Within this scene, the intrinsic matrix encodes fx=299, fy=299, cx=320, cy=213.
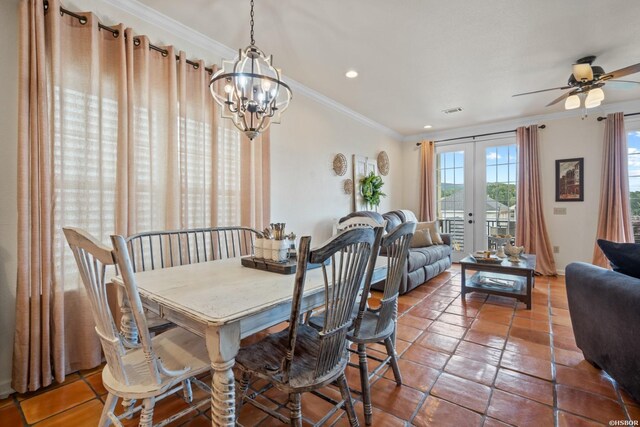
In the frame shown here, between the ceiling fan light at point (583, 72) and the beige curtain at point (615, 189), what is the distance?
2.22 meters

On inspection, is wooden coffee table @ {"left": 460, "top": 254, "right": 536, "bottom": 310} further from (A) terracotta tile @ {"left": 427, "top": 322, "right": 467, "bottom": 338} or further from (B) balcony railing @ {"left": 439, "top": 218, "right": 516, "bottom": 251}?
(B) balcony railing @ {"left": 439, "top": 218, "right": 516, "bottom": 251}

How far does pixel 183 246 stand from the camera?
99.3 inches

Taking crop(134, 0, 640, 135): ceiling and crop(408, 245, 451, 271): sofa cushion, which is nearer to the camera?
crop(134, 0, 640, 135): ceiling

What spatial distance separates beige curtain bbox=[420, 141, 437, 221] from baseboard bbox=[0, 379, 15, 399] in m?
5.92

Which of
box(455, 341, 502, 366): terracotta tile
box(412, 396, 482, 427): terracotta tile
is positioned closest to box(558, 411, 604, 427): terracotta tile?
box(412, 396, 482, 427): terracotta tile

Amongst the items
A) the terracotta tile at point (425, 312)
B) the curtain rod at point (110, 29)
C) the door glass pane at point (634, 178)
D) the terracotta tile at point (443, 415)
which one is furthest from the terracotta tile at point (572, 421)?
the door glass pane at point (634, 178)

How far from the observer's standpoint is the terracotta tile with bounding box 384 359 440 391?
191cm

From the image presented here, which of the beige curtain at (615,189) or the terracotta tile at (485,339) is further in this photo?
the beige curtain at (615,189)

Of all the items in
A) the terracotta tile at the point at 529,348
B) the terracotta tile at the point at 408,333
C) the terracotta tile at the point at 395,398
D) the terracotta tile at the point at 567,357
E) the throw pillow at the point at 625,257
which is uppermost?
the throw pillow at the point at 625,257

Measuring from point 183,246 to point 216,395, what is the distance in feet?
5.39

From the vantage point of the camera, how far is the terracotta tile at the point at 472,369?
1.97 metres

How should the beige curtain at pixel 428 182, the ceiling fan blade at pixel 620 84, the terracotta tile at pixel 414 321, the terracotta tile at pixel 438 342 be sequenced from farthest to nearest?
the beige curtain at pixel 428 182, the ceiling fan blade at pixel 620 84, the terracotta tile at pixel 414 321, the terracotta tile at pixel 438 342

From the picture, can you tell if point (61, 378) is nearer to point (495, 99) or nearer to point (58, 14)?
point (58, 14)

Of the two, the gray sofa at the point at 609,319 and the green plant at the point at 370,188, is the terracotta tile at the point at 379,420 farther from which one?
the green plant at the point at 370,188
